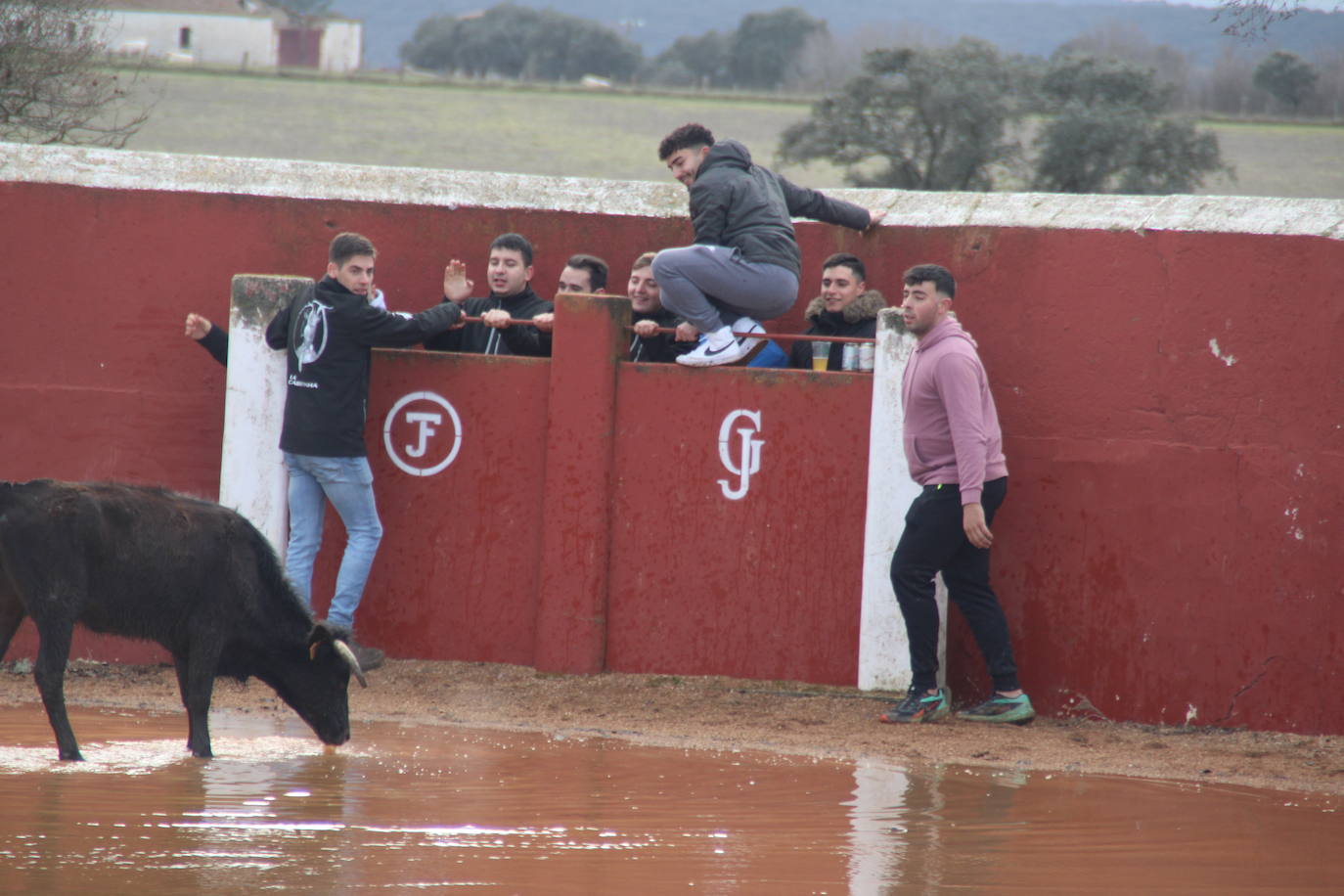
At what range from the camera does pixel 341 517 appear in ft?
27.3

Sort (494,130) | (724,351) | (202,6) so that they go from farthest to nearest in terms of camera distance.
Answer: (202,6) < (494,130) < (724,351)

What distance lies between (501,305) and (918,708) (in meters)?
3.05

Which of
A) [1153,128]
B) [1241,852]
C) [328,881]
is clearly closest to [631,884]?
[328,881]

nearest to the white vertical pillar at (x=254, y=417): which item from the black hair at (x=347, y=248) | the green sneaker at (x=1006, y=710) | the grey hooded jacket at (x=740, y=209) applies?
the black hair at (x=347, y=248)

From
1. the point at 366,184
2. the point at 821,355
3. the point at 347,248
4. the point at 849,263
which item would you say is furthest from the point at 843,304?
the point at 366,184

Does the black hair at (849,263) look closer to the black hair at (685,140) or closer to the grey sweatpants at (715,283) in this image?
the grey sweatpants at (715,283)

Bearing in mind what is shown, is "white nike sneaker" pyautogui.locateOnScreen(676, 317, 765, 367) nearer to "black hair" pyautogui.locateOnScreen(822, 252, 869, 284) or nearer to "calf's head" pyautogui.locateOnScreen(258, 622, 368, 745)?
"black hair" pyautogui.locateOnScreen(822, 252, 869, 284)

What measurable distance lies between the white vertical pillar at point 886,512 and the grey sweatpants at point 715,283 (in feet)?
1.81

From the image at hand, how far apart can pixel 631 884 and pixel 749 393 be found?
149 inches

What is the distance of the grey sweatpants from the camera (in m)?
7.88

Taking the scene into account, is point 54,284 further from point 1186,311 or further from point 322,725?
point 1186,311

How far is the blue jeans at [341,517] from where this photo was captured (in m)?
8.12

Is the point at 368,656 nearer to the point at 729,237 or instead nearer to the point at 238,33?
the point at 729,237

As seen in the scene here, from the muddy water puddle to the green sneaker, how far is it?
0.86 m
